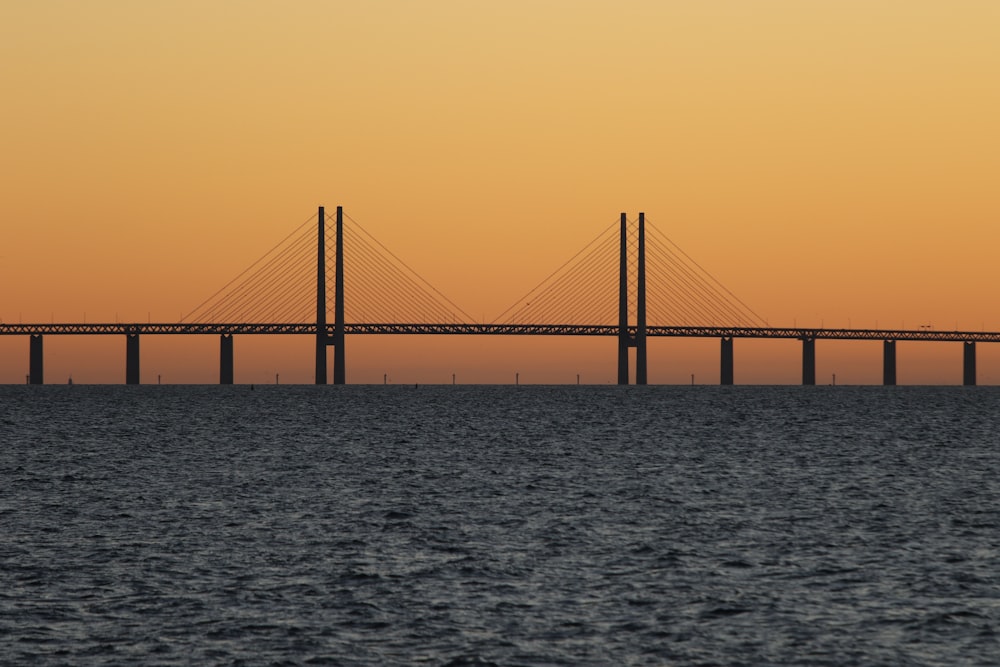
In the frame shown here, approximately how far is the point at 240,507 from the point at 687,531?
13636 mm

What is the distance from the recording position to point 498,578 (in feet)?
97.1

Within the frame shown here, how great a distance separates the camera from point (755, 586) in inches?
1134

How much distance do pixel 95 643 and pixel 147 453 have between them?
48064mm

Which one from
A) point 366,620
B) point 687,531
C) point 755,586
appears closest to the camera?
point 366,620

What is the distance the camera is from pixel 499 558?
106 feet

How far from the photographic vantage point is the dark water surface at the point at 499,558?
23344mm

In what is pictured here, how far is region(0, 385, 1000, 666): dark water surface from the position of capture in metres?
23.3

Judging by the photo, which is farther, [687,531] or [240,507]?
[240,507]

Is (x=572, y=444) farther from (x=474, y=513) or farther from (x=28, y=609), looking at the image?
(x=28, y=609)

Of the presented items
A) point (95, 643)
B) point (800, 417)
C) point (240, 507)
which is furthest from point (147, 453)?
point (800, 417)

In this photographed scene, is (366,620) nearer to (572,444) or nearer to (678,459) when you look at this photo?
(678,459)

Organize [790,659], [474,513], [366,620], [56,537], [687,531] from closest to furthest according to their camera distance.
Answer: [790,659]
[366,620]
[56,537]
[687,531]
[474,513]

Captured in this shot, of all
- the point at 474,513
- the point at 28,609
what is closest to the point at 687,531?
the point at 474,513

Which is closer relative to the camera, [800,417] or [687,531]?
[687,531]
